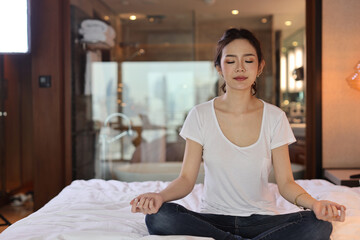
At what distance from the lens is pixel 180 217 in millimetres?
1383

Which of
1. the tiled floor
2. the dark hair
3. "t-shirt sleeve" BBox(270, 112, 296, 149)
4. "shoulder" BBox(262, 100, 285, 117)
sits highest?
the dark hair

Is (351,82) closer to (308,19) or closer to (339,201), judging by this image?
(308,19)

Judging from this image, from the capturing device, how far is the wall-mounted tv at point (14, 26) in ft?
10.0

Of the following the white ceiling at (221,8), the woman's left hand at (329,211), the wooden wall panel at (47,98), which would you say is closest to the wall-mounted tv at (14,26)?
the wooden wall panel at (47,98)

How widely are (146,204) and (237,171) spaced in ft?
1.35

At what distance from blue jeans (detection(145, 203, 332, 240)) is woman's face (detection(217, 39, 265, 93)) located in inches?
20.6

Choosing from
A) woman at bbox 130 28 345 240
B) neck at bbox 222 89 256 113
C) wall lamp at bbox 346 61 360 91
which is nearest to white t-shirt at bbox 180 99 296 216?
woman at bbox 130 28 345 240

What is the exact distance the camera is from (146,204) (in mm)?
1375

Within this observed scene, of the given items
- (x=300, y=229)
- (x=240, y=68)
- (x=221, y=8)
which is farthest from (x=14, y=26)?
(x=300, y=229)

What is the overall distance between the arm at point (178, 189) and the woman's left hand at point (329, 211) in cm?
48

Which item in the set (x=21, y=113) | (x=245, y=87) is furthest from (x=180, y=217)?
(x=21, y=113)

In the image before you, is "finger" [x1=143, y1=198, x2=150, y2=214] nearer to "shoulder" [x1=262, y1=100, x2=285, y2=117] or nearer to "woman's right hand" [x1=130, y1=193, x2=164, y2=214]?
"woman's right hand" [x1=130, y1=193, x2=164, y2=214]

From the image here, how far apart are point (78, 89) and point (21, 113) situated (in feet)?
5.14

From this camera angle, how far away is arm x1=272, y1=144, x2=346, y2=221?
129cm
